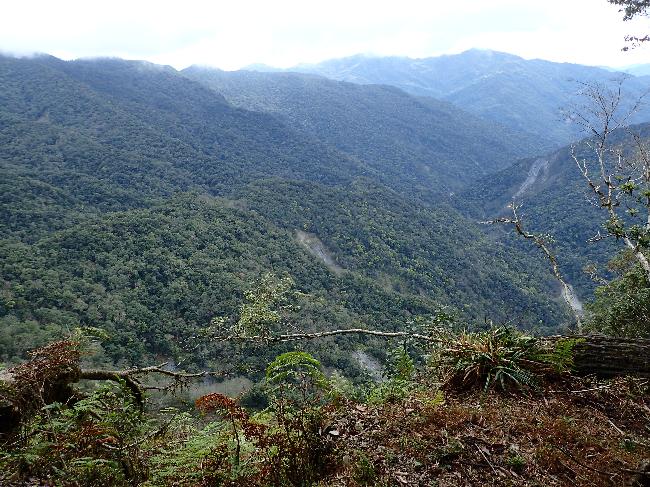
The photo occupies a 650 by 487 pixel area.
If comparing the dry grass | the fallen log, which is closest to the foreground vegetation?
the dry grass

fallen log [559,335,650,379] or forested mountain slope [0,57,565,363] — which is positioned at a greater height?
fallen log [559,335,650,379]

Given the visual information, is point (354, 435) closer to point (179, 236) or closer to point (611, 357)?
point (611, 357)

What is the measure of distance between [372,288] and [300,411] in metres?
59.8

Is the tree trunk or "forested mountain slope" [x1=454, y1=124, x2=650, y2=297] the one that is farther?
"forested mountain slope" [x1=454, y1=124, x2=650, y2=297]

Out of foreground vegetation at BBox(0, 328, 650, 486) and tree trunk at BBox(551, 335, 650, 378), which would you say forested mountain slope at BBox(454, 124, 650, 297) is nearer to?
tree trunk at BBox(551, 335, 650, 378)

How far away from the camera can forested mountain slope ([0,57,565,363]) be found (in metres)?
42.2

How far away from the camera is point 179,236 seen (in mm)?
60375

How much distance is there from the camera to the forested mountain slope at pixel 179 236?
4219cm

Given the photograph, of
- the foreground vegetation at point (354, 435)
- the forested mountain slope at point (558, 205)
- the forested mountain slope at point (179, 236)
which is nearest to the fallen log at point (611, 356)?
the foreground vegetation at point (354, 435)

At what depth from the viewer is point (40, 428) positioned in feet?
10.4

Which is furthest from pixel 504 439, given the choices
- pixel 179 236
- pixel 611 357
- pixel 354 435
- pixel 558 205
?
pixel 558 205

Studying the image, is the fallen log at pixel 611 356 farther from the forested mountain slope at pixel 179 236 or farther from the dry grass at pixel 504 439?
the forested mountain slope at pixel 179 236

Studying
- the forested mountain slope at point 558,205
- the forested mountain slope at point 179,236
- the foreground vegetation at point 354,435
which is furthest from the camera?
the forested mountain slope at point 558,205

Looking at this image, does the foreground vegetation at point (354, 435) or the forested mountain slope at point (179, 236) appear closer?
the foreground vegetation at point (354, 435)
